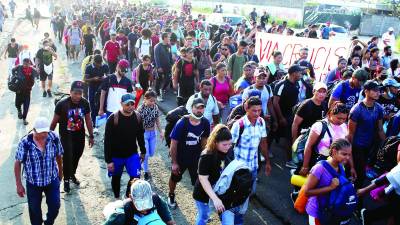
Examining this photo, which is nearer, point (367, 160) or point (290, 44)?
point (367, 160)

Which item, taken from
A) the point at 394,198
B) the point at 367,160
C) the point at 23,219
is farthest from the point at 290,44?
the point at 23,219

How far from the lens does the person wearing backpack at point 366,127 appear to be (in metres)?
5.78

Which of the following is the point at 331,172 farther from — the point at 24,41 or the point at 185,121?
the point at 24,41

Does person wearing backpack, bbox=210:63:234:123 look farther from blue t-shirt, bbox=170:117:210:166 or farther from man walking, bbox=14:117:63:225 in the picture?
man walking, bbox=14:117:63:225

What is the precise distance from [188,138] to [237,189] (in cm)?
145

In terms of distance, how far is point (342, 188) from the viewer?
4.33 meters

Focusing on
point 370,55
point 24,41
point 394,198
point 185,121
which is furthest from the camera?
point 24,41

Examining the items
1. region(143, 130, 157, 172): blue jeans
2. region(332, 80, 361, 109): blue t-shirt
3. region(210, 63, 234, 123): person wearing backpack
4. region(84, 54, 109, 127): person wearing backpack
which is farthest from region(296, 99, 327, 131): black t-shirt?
region(84, 54, 109, 127): person wearing backpack

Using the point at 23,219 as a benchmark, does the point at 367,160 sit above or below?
above

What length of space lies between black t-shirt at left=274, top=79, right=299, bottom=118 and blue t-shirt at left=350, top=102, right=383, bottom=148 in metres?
1.62

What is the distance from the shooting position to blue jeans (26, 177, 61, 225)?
17.3ft

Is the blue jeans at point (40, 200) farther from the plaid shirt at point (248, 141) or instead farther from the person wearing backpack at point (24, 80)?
the person wearing backpack at point (24, 80)

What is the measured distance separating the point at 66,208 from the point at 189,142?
1996 mm

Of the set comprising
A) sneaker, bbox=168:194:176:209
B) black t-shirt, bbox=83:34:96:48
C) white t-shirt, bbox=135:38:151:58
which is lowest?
sneaker, bbox=168:194:176:209
